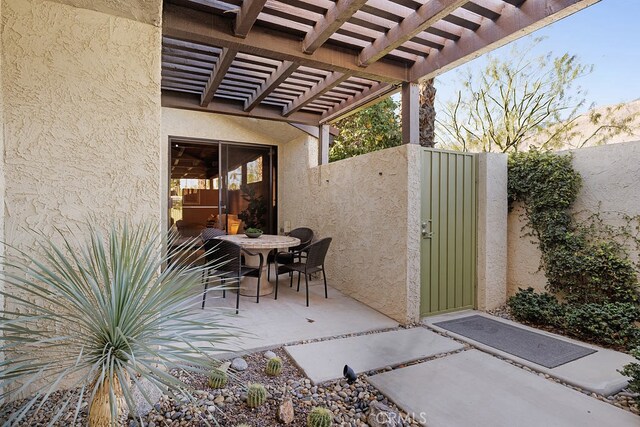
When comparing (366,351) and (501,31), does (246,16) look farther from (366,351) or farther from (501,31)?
(366,351)

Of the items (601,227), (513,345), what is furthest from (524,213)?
(513,345)

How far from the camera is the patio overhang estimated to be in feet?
10.4

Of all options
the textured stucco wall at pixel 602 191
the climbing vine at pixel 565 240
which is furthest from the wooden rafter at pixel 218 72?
the textured stucco wall at pixel 602 191

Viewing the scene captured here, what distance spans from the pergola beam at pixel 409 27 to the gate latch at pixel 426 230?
2.21 m

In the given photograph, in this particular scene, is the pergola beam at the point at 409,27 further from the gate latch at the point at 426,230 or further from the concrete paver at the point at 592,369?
the concrete paver at the point at 592,369

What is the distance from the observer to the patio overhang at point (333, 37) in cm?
316

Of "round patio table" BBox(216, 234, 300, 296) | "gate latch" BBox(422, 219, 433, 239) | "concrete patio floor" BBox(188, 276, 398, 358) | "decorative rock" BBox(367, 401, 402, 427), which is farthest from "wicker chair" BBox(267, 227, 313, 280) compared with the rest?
"decorative rock" BBox(367, 401, 402, 427)

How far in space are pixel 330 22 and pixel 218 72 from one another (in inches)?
74.3

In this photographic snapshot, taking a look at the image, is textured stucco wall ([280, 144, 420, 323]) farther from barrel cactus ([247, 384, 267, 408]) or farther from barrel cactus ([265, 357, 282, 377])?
barrel cactus ([247, 384, 267, 408])

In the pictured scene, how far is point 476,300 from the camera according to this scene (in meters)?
5.02

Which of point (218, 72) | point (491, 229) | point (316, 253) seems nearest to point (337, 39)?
point (218, 72)

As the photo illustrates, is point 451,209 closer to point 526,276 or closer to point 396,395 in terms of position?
point 526,276

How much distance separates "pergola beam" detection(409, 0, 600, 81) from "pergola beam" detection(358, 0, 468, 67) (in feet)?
2.56

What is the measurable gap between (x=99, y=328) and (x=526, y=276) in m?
5.43
